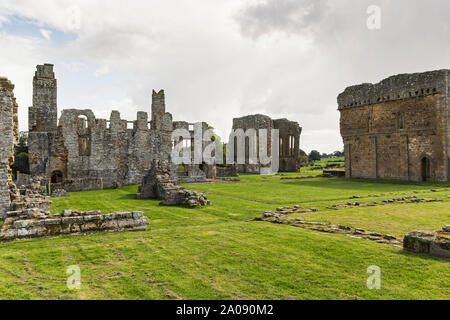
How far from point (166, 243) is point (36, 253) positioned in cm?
293

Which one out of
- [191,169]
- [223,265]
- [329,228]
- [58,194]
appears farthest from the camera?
[191,169]

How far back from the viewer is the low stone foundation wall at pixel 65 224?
30.2ft

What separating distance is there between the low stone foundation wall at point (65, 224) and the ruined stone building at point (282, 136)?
4139 cm

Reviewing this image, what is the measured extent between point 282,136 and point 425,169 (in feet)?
94.8

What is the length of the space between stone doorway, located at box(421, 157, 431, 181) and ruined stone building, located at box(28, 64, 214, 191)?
2325cm

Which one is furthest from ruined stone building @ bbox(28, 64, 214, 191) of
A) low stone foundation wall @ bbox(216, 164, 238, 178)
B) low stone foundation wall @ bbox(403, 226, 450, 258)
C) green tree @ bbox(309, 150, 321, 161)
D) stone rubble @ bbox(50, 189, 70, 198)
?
green tree @ bbox(309, 150, 321, 161)

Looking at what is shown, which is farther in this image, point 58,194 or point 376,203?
point 58,194

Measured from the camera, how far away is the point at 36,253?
7.60m

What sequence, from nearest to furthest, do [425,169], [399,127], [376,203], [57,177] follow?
[376,203] < [57,177] < [425,169] < [399,127]

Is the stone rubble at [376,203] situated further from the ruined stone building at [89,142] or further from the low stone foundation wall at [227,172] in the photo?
the low stone foundation wall at [227,172]

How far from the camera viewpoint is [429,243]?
23.4 feet

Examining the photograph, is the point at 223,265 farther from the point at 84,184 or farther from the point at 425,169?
the point at 425,169

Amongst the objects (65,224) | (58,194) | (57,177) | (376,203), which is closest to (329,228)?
(376,203)
